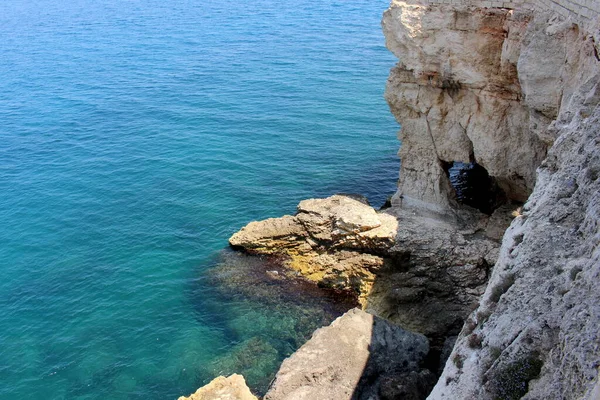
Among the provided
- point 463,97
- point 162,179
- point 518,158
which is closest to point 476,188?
point 518,158

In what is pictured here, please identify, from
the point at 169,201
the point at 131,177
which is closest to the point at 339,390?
the point at 169,201

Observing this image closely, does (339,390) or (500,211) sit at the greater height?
(500,211)

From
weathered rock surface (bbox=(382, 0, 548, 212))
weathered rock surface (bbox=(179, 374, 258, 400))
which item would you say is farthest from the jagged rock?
weathered rock surface (bbox=(382, 0, 548, 212))

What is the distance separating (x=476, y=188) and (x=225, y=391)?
19967 mm

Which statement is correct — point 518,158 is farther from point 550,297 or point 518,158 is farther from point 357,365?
point 550,297

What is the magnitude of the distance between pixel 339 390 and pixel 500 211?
13.6 m

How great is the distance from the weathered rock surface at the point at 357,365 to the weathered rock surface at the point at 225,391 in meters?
1.21

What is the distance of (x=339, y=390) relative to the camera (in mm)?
17250

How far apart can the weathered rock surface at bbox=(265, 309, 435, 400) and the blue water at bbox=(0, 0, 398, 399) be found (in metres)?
4.49

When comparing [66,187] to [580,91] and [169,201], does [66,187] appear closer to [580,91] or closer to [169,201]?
[169,201]

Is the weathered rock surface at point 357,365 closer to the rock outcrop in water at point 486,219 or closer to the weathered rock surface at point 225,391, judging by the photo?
the rock outcrop in water at point 486,219

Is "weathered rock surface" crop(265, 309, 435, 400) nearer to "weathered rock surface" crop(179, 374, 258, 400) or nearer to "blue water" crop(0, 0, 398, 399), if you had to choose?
"weathered rock surface" crop(179, 374, 258, 400)

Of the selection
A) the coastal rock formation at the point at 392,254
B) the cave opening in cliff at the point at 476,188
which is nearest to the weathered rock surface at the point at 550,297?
the coastal rock formation at the point at 392,254

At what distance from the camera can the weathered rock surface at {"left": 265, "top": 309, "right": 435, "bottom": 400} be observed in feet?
56.2
